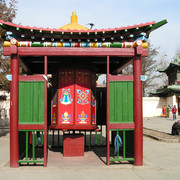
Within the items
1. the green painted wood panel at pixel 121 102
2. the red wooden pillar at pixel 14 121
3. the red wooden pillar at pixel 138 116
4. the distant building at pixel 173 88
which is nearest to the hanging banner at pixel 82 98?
the green painted wood panel at pixel 121 102

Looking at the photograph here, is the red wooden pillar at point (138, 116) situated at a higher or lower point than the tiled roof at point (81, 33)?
lower

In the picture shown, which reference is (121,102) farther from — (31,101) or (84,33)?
(31,101)

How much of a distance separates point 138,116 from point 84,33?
345 cm

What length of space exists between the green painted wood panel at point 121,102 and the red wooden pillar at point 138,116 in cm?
18

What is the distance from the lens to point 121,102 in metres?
8.62

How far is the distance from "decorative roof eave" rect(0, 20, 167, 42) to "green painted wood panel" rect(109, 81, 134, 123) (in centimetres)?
164

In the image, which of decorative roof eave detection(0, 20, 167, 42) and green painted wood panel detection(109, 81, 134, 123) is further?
green painted wood panel detection(109, 81, 134, 123)

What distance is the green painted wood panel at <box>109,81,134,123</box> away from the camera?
28.0ft

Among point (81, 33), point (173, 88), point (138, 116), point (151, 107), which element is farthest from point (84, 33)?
point (151, 107)

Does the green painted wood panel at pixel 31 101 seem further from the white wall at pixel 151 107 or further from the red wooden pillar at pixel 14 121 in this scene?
the white wall at pixel 151 107

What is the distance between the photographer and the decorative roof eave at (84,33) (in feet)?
27.2

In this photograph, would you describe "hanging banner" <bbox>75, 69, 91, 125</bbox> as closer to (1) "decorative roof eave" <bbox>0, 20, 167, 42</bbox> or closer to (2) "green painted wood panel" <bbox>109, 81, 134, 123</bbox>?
(2) "green painted wood panel" <bbox>109, 81, 134, 123</bbox>

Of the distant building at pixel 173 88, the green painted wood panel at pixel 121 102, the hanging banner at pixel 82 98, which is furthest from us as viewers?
the distant building at pixel 173 88

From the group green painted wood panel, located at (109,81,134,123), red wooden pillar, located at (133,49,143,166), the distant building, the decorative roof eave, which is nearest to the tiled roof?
the decorative roof eave
